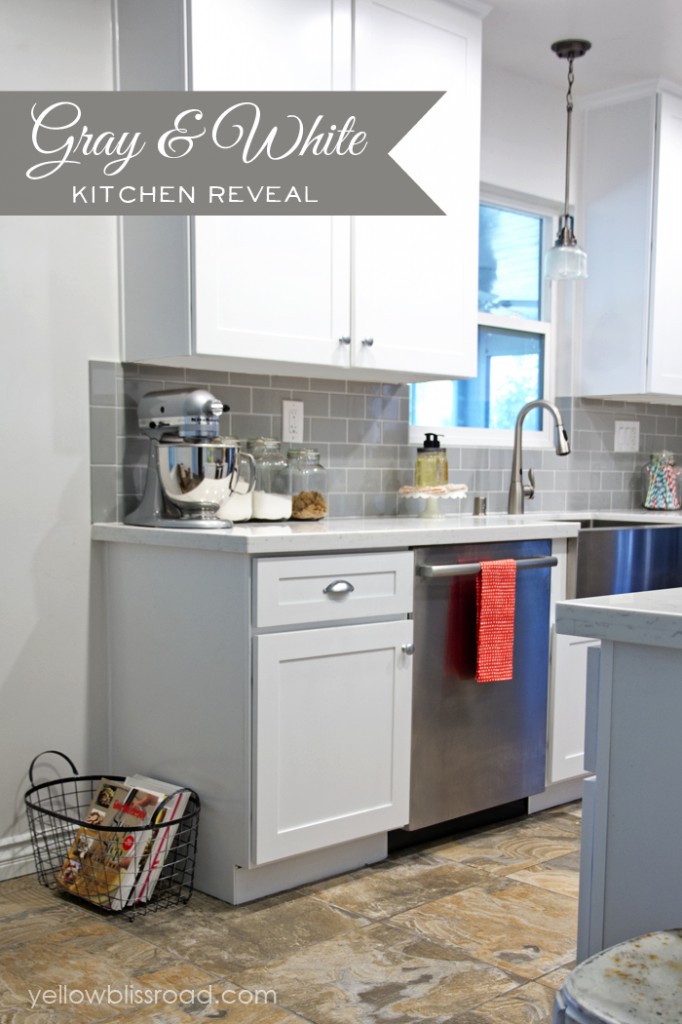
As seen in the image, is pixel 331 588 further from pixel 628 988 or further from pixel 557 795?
pixel 628 988

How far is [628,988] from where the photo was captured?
98 cm

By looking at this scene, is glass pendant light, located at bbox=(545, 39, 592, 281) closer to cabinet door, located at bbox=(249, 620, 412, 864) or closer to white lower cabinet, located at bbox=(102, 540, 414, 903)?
white lower cabinet, located at bbox=(102, 540, 414, 903)

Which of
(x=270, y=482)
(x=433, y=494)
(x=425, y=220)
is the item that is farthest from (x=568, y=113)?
(x=270, y=482)

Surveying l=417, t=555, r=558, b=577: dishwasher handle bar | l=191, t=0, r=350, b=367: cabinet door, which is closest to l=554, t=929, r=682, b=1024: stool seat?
l=417, t=555, r=558, b=577: dishwasher handle bar

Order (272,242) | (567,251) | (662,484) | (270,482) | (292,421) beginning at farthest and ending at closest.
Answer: (662,484)
(567,251)
(292,421)
(270,482)
(272,242)

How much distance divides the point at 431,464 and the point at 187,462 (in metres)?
1.04

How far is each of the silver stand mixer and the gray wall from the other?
0.16 metres

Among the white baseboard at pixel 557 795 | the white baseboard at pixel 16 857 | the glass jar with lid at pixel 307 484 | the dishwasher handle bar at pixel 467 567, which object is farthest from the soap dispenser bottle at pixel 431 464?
the white baseboard at pixel 16 857

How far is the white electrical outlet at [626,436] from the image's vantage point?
14.3 ft

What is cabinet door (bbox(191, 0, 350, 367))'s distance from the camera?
2592mm

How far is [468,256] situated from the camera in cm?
323

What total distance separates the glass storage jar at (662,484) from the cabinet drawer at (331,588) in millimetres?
1991

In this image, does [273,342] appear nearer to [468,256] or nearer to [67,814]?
[468,256]

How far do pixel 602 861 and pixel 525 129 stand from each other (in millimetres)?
3183
